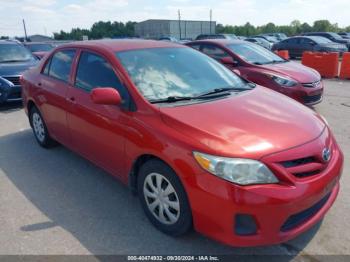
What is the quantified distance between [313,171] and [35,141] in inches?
179

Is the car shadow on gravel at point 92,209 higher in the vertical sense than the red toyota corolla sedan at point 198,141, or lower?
lower

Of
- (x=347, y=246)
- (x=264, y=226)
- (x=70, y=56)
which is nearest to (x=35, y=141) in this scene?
(x=70, y=56)

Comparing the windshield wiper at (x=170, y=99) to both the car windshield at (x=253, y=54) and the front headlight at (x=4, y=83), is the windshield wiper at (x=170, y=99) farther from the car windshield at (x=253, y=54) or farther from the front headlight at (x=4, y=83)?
the front headlight at (x=4, y=83)

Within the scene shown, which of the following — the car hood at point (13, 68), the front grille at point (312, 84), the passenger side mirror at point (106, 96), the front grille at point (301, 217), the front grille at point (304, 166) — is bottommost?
the front grille at point (301, 217)

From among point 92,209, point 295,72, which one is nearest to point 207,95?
point 92,209

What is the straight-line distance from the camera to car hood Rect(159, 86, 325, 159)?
2.53 m

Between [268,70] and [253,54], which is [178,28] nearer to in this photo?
[253,54]

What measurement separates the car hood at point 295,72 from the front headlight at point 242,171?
4.92 metres

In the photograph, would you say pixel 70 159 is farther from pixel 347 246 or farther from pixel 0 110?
pixel 0 110

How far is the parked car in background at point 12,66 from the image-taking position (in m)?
7.89

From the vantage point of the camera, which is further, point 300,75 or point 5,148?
point 300,75

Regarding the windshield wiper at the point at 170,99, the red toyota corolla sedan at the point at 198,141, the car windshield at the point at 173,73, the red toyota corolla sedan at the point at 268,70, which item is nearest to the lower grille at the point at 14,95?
the red toyota corolla sedan at the point at 198,141

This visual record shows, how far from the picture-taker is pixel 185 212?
2727 millimetres

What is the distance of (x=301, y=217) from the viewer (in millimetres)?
2598
